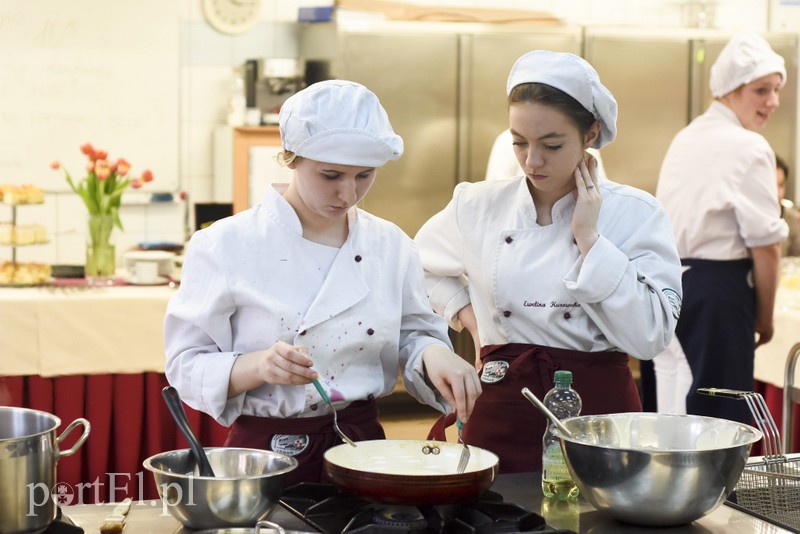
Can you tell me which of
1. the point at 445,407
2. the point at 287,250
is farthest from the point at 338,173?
the point at 445,407

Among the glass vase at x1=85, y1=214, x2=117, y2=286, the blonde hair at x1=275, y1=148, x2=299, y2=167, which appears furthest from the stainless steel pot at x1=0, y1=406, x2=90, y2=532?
the glass vase at x1=85, y1=214, x2=117, y2=286

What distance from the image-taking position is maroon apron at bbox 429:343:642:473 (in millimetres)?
2098

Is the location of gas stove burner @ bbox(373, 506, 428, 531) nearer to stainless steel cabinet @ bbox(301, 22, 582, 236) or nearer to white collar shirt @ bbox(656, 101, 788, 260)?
white collar shirt @ bbox(656, 101, 788, 260)

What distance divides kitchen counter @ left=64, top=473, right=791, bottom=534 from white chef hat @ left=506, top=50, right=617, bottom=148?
0.83 m

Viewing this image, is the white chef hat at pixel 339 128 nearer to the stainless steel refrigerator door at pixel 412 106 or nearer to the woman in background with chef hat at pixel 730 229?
the woman in background with chef hat at pixel 730 229

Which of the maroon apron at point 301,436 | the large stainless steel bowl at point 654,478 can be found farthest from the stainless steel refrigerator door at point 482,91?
the large stainless steel bowl at point 654,478

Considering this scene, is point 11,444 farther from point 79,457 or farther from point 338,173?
point 79,457

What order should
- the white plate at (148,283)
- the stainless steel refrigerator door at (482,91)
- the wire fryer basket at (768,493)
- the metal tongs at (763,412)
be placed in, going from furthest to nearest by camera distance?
the stainless steel refrigerator door at (482,91) < the white plate at (148,283) < the metal tongs at (763,412) < the wire fryer basket at (768,493)

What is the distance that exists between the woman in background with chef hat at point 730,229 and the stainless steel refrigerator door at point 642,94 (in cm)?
177

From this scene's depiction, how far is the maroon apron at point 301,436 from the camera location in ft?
5.97

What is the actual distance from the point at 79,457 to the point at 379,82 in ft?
8.51

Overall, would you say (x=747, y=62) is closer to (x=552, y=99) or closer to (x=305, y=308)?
(x=552, y=99)

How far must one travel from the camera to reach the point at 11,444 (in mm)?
1401

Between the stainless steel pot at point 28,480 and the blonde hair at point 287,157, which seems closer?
the stainless steel pot at point 28,480
